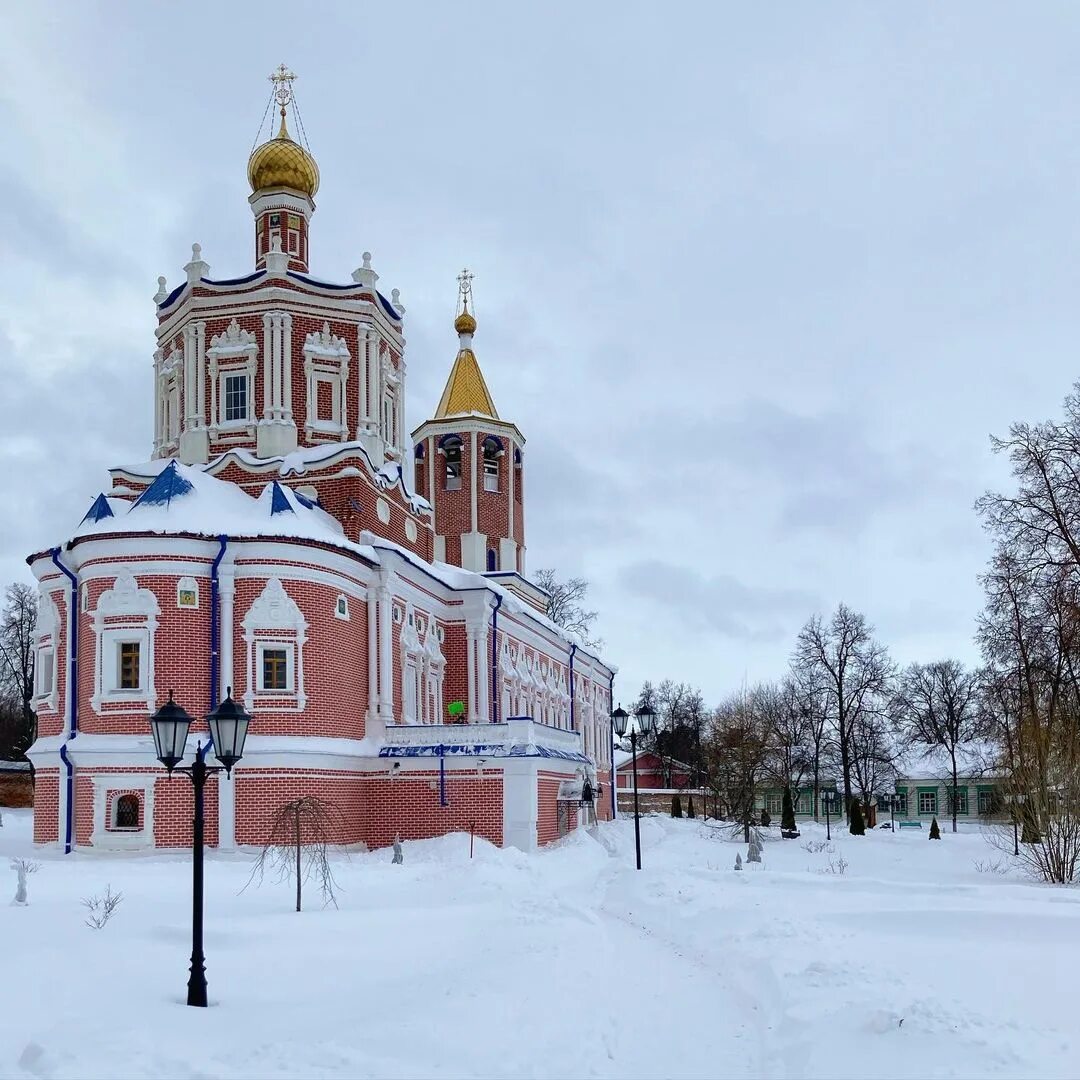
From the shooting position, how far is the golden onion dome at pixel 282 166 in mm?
32750

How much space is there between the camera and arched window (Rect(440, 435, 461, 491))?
4178 cm

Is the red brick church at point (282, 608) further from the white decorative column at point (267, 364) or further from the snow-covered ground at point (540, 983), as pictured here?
the snow-covered ground at point (540, 983)

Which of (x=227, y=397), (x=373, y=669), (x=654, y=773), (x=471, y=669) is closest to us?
(x=373, y=669)

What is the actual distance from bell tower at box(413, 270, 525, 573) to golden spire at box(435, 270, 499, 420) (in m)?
0.03

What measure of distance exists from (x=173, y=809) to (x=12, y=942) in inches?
492

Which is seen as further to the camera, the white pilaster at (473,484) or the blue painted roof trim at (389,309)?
the white pilaster at (473,484)

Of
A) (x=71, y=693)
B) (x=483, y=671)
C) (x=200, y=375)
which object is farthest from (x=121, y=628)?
(x=483, y=671)

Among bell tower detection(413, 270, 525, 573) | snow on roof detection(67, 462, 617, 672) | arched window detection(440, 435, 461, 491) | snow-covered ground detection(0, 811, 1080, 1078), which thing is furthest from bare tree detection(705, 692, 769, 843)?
snow-covered ground detection(0, 811, 1080, 1078)

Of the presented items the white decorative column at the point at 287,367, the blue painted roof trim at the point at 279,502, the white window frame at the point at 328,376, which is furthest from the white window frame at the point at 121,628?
the white window frame at the point at 328,376

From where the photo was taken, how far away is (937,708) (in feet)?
206

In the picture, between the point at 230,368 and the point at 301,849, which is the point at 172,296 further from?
the point at 301,849

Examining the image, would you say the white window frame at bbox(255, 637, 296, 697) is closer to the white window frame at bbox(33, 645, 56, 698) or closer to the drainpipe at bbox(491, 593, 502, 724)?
the white window frame at bbox(33, 645, 56, 698)

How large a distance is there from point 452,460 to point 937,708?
32579 mm

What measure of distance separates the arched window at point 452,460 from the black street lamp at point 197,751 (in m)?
31.8
